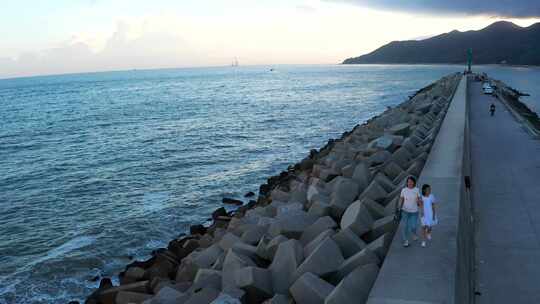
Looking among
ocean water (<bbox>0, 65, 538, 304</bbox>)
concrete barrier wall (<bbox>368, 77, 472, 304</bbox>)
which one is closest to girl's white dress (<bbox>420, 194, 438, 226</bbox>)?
concrete barrier wall (<bbox>368, 77, 472, 304</bbox>)

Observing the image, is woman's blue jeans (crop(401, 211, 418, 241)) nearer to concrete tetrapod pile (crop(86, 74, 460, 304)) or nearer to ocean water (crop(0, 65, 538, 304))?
concrete tetrapod pile (crop(86, 74, 460, 304))

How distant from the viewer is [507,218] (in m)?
8.02

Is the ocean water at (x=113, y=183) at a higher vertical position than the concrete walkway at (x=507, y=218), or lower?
lower

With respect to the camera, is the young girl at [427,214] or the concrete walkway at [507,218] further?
the concrete walkway at [507,218]

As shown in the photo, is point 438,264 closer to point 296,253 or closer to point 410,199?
point 410,199

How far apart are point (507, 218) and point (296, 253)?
4.25m

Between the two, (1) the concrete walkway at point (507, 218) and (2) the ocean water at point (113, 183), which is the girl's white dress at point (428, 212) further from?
(2) the ocean water at point (113, 183)

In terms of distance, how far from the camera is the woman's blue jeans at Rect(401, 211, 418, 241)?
5.70 meters

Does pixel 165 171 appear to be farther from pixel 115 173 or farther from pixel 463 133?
pixel 463 133

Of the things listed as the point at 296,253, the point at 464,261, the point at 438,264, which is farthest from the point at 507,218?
the point at 296,253

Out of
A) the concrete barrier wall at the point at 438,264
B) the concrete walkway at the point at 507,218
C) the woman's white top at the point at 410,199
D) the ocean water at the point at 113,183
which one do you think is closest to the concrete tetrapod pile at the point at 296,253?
the concrete barrier wall at the point at 438,264

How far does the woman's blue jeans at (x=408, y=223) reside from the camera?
5.70 metres

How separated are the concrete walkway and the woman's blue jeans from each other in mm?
1105

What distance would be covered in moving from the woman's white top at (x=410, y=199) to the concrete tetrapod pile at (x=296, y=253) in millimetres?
569
